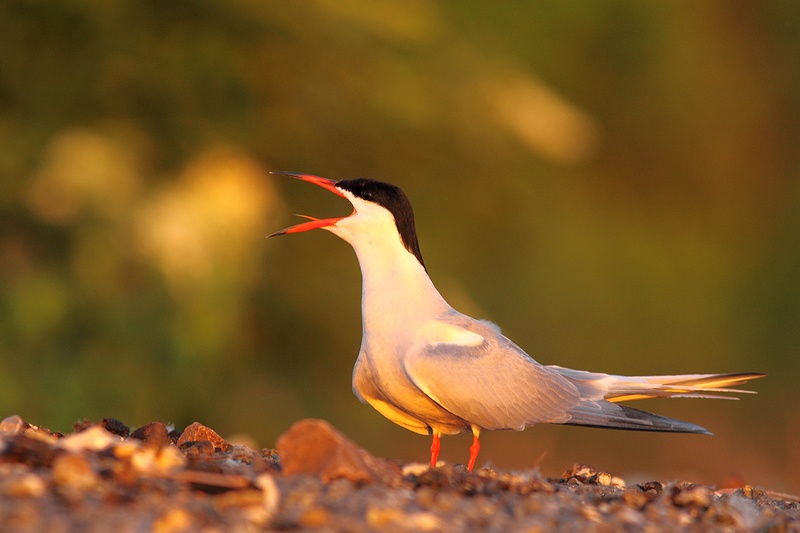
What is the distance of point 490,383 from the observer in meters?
3.79

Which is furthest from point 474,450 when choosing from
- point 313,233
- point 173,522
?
point 313,233

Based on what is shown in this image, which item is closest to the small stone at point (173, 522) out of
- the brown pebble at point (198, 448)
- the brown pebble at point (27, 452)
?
the brown pebble at point (27, 452)

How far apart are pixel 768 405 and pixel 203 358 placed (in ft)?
18.6

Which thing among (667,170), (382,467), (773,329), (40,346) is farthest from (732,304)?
(382,467)

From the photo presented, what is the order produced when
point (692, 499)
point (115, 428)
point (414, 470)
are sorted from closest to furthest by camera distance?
point (414, 470) < point (692, 499) < point (115, 428)

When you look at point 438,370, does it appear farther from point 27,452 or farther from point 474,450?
point 27,452

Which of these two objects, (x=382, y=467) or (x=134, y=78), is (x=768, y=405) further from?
(x=382, y=467)

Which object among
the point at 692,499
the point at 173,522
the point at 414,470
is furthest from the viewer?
the point at 692,499

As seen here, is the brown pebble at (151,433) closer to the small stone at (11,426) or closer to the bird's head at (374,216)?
the small stone at (11,426)

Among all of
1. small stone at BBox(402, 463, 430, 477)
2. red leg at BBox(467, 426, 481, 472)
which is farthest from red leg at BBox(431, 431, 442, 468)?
small stone at BBox(402, 463, 430, 477)

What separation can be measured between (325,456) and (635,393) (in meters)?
1.95

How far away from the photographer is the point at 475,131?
8.02 metres

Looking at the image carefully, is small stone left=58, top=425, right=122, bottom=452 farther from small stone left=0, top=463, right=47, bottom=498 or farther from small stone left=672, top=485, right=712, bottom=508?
small stone left=672, top=485, right=712, bottom=508

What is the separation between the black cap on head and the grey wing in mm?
413
